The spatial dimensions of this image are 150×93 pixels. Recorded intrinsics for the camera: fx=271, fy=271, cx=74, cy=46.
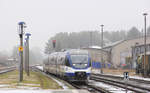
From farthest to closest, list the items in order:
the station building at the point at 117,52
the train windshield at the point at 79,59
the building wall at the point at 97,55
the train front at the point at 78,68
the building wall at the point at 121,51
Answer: the building wall at the point at 97,55
the station building at the point at 117,52
the building wall at the point at 121,51
the train windshield at the point at 79,59
the train front at the point at 78,68

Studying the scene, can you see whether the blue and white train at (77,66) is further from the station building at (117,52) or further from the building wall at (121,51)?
the building wall at (121,51)

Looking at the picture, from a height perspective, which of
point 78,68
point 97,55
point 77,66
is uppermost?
point 97,55

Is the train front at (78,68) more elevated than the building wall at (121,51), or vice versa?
the building wall at (121,51)

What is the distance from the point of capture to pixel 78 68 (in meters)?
22.8

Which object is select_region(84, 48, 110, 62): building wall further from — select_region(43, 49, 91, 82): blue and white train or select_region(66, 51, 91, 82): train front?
select_region(66, 51, 91, 82): train front

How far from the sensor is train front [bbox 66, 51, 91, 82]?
22734 millimetres

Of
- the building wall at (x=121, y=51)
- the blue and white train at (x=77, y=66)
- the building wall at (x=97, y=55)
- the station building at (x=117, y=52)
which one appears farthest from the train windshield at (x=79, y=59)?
the building wall at (x=97, y=55)

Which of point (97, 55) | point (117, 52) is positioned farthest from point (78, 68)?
point (117, 52)

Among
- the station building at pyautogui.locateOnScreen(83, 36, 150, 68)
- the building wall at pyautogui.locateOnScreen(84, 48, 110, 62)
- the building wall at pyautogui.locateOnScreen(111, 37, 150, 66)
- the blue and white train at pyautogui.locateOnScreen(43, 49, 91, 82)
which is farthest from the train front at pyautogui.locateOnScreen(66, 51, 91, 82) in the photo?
the building wall at pyautogui.locateOnScreen(84, 48, 110, 62)

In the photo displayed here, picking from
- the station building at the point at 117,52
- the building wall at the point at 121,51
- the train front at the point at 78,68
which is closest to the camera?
the train front at the point at 78,68

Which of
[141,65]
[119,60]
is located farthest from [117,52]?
[141,65]

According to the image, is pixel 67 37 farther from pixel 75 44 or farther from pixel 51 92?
pixel 51 92

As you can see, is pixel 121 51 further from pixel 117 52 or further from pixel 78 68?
pixel 78 68

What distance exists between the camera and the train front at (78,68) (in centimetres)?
A: 2273
